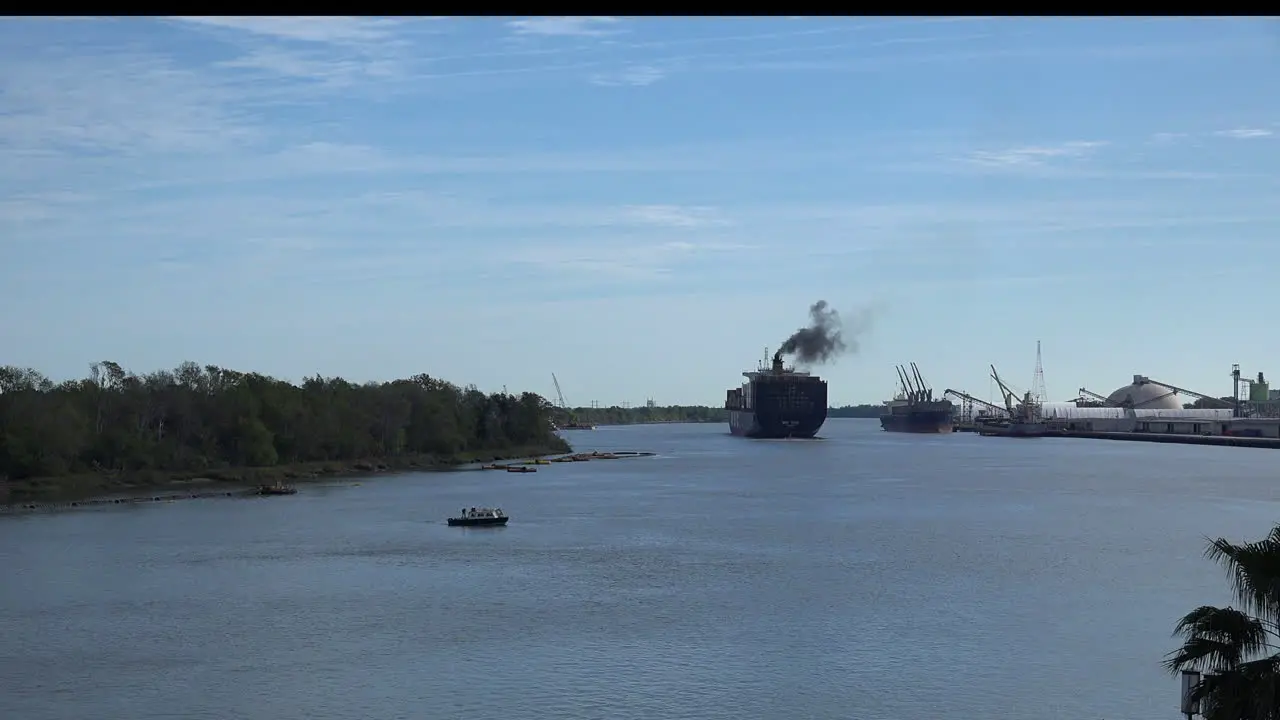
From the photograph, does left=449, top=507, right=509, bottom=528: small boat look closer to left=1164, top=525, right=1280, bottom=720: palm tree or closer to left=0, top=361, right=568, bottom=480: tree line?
left=0, top=361, right=568, bottom=480: tree line

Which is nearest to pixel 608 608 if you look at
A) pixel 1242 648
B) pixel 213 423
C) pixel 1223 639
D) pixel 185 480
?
pixel 1242 648

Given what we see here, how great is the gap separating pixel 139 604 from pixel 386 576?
975 cm

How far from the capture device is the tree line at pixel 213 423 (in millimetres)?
91938

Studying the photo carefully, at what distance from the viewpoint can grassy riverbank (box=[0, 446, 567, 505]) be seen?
84.6 metres

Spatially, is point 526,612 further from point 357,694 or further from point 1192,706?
point 1192,706

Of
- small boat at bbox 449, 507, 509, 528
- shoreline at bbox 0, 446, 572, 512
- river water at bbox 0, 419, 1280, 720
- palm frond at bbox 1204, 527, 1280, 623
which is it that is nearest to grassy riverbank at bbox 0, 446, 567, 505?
shoreline at bbox 0, 446, 572, 512

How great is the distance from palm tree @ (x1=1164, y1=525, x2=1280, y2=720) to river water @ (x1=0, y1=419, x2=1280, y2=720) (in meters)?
13.2

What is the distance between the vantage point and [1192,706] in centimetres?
1809

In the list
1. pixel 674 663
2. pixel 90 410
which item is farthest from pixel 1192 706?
pixel 90 410

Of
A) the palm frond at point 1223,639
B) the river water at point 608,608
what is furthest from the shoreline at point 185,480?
the palm frond at point 1223,639

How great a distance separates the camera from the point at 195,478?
101 m

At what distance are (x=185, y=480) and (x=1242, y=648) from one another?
94.1 meters

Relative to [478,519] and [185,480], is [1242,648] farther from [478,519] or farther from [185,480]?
[185,480]

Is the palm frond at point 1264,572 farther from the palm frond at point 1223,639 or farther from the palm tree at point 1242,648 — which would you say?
the palm frond at point 1223,639
